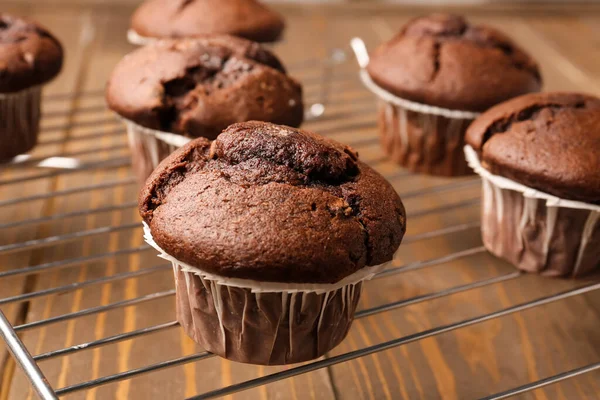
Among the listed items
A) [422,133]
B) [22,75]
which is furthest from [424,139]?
[22,75]

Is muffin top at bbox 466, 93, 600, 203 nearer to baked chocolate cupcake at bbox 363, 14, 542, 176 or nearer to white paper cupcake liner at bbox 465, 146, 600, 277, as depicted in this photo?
white paper cupcake liner at bbox 465, 146, 600, 277

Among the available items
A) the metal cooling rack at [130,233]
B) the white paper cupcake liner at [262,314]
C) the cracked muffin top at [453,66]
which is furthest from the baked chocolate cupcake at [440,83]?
the white paper cupcake liner at [262,314]

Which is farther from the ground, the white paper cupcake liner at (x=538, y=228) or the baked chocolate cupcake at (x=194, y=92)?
the baked chocolate cupcake at (x=194, y=92)

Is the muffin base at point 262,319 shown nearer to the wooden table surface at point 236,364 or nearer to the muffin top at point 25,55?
the wooden table surface at point 236,364

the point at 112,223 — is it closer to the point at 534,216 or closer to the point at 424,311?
the point at 424,311

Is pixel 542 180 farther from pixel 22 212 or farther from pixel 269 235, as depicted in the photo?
pixel 22 212

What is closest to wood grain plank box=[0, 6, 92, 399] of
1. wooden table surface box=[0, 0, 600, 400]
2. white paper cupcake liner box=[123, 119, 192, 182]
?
wooden table surface box=[0, 0, 600, 400]

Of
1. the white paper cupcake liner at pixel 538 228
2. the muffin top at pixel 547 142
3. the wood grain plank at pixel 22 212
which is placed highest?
the muffin top at pixel 547 142
